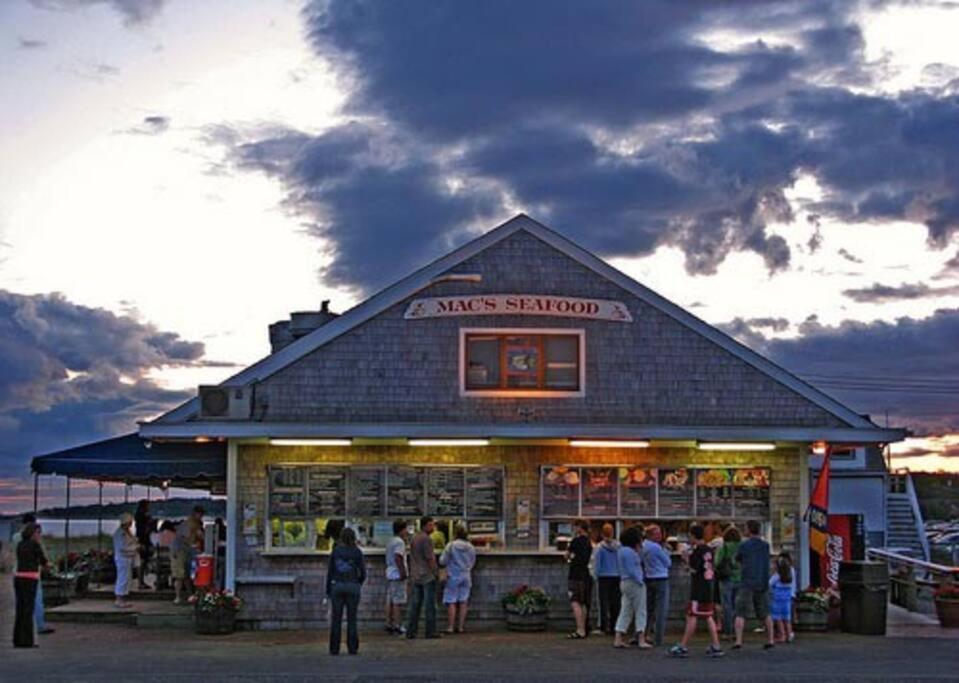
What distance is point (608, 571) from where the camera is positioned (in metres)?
22.0

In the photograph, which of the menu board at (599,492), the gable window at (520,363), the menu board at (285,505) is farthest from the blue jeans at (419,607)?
the gable window at (520,363)

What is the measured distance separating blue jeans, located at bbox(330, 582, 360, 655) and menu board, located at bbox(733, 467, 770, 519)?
7.31 m

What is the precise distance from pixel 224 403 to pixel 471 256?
4620mm

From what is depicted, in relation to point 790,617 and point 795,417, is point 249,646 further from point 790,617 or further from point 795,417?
point 795,417

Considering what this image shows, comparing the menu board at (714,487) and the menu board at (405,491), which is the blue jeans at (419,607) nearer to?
the menu board at (405,491)

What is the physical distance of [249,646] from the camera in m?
20.8

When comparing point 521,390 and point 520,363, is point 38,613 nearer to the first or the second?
point 521,390

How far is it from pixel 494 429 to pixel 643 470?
9.01ft

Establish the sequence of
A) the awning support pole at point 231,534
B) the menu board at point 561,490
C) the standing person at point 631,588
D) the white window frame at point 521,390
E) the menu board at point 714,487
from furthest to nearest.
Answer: the menu board at point 714,487
the white window frame at point 521,390
the menu board at point 561,490
the awning support pole at point 231,534
the standing person at point 631,588

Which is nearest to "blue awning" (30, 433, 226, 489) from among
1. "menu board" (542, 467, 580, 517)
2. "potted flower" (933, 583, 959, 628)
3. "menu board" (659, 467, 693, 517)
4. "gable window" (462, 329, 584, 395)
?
"gable window" (462, 329, 584, 395)

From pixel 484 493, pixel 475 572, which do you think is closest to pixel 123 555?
pixel 475 572

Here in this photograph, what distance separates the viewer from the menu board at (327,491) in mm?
23453

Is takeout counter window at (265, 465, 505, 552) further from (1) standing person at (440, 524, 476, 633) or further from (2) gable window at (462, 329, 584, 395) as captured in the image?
(2) gable window at (462, 329, 584, 395)

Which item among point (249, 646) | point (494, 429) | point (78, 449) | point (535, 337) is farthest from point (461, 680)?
point (78, 449)
